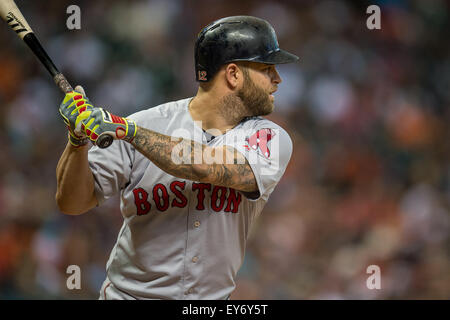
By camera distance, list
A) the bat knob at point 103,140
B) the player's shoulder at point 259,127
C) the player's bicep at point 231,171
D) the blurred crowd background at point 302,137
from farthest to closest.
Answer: the blurred crowd background at point 302,137 → the player's shoulder at point 259,127 → the player's bicep at point 231,171 → the bat knob at point 103,140

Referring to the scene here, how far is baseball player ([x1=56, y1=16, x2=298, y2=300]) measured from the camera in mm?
2105

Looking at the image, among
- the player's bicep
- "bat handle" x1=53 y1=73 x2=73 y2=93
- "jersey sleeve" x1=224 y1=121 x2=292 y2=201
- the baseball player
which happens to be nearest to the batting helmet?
the baseball player

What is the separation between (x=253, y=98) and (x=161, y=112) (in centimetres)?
40

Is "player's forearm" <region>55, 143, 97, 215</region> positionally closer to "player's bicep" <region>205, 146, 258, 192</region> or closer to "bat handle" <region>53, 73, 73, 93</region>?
"bat handle" <region>53, 73, 73, 93</region>

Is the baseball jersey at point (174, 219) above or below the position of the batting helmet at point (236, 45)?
below

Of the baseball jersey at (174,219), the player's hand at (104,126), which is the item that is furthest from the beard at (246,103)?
the player's hand at (104,126)

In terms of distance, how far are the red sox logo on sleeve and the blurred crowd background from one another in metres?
2.51

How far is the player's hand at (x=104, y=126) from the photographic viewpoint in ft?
6.18

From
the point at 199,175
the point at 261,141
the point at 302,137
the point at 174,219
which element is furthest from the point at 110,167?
the point at 302,137

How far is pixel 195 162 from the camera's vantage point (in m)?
1.99

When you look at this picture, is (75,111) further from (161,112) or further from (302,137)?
(302,137)

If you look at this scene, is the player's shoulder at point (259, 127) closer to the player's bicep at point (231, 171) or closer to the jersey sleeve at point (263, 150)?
the jersey sleeve at point (263, 150)
